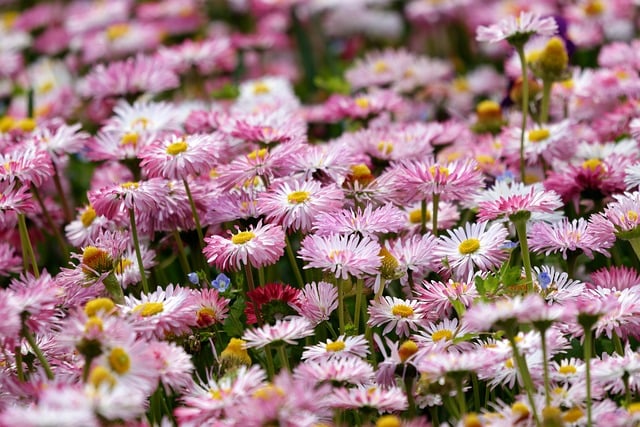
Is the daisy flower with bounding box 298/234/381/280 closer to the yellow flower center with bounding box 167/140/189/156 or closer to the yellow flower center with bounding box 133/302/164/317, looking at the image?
the yellow flower center with bounding box 133/302/164/317

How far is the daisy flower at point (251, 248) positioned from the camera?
1.56 meters

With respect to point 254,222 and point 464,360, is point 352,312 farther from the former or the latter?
point 464,360

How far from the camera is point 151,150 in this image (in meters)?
1.79

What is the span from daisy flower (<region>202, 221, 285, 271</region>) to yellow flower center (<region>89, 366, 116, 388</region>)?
0.40 metres

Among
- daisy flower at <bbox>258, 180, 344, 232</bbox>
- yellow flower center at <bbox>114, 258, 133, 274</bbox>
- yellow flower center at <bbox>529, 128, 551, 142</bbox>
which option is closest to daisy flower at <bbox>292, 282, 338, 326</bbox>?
daisy flower at <bbox>258, 180, 344, 232</bbox>

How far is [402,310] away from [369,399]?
274 mm

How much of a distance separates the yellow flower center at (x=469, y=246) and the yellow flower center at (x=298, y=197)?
0.26m

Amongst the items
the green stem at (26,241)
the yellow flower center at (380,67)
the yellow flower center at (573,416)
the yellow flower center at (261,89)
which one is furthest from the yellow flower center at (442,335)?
the yellow flower center at (380,67)

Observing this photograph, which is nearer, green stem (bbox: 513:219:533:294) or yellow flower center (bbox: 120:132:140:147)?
green stem (bbox: 513:219:533:294)

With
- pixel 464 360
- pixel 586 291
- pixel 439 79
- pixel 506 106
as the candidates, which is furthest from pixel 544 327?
pixel 439 79

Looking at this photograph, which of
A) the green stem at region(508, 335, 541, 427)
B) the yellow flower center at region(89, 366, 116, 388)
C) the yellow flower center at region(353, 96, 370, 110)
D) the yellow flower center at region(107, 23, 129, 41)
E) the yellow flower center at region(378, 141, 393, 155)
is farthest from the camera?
the yellow flower center at region(107, 23, 129, 41)

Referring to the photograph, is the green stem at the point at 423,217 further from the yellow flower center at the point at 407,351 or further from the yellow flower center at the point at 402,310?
the yellow flower center at the point at 407,351

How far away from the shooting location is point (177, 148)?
175 cm

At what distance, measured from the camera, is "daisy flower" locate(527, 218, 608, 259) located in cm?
163
